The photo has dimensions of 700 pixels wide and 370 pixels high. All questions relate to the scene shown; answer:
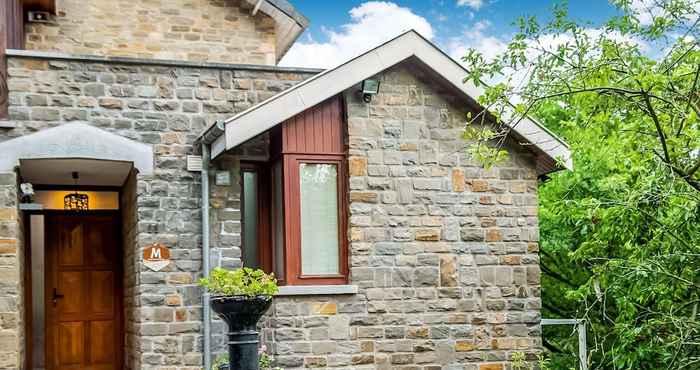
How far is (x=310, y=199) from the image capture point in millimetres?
10781

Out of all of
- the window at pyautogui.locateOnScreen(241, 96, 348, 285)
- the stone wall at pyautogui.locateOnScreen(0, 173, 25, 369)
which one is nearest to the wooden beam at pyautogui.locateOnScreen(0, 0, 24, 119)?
the stone wall at pyautogui.locateOnScreen(0, 173, 25, 369)

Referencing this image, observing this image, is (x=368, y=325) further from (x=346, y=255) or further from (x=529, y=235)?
(x=529, y=235)

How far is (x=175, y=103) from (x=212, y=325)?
2541mm

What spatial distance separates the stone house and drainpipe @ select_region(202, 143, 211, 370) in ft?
0.10

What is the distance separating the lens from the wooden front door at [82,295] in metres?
13.0

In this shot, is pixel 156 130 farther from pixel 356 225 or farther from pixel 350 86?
pixel 356 225

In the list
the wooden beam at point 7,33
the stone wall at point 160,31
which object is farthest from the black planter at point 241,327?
the stone wall at point 160,31

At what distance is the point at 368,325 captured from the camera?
10.8m

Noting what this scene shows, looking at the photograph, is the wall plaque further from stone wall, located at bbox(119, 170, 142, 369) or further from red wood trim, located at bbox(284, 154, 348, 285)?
red wood trim, located at bbox(284, 154, 348, 285)

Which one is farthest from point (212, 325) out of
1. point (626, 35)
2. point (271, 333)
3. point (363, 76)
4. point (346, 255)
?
point (626, 35)

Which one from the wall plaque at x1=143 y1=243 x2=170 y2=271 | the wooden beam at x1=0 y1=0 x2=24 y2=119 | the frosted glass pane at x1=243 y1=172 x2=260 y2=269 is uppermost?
the wooden beam at x1=0 y1=0 x2=24 y2=119

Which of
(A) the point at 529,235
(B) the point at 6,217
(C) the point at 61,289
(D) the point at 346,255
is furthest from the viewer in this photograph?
(C) the point at 61,289

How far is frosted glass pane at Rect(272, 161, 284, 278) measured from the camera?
10844mm

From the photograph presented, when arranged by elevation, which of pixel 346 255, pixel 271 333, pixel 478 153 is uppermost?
pixel 478 153
